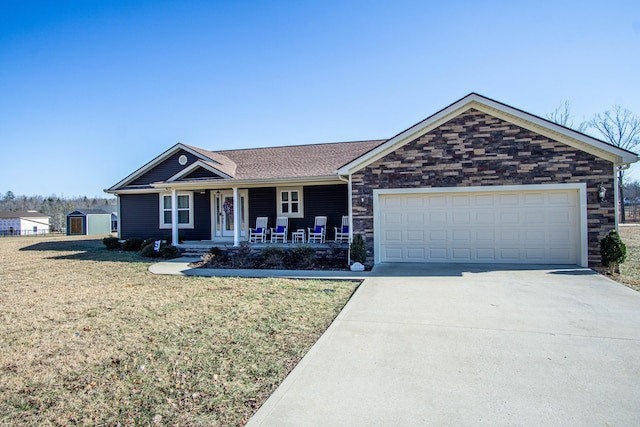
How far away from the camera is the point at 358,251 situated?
10164mm

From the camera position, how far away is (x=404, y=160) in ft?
34.9

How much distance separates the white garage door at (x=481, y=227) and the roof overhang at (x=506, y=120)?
123 centimetres

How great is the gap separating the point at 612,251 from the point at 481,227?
3047 millimetres

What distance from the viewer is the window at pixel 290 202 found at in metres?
14.8

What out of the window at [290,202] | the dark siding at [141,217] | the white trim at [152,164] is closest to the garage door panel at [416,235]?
the window at [290,202]

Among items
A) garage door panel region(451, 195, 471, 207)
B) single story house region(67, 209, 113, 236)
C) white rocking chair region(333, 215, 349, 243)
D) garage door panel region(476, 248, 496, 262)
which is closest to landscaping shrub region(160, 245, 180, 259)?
white rocking chair region(333, 215, 349, 243)

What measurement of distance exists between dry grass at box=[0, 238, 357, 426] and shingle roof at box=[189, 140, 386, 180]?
6.66 metres

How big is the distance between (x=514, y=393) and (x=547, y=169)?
836 centimetres

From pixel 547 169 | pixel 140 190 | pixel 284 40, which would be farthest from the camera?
pixel 140 190

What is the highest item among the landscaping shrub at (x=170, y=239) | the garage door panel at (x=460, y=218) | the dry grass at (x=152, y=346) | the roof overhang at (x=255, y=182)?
the roof overhang at (x=255, y=182)

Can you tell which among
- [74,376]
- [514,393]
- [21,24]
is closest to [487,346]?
[514,393]

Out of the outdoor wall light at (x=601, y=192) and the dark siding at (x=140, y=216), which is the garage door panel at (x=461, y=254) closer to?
the outdoor wall light at (x=601, y=192)

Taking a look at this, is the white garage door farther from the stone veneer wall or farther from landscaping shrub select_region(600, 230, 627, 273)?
landscaping shrub select_region(600, 230, 627, 273)

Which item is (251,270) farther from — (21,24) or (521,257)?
(21,24)
